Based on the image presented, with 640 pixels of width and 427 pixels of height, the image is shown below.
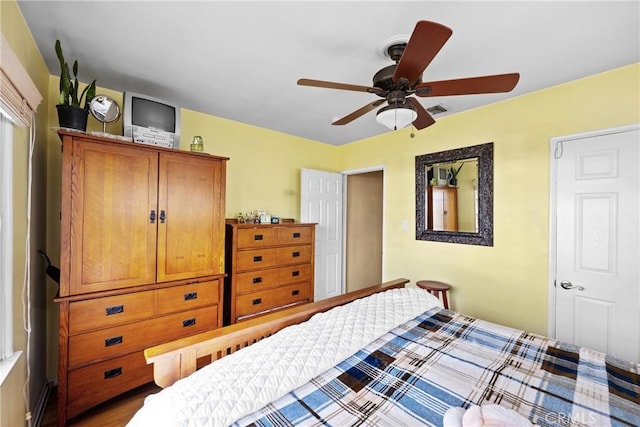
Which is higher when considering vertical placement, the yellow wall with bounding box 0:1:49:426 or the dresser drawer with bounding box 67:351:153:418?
the yellow wall with bounding box 0:1:49:426

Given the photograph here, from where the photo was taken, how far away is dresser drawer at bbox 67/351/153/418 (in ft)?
5.54

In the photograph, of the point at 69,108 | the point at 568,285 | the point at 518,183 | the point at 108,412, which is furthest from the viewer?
the point at 518,183

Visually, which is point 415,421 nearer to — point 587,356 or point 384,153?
point 587,356

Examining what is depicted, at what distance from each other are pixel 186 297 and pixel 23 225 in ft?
3.52

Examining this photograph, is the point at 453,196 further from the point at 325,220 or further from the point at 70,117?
the point at 70,117

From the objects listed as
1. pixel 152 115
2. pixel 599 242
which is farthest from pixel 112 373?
pixel 599 242

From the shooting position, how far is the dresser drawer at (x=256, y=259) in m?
2.56

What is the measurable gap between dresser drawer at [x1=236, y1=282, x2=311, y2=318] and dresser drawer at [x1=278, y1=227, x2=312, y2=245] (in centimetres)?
49

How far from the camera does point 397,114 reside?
1.50 metres

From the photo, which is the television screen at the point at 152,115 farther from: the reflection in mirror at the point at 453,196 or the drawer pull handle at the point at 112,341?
the reflection in mirror at the point at 453,196

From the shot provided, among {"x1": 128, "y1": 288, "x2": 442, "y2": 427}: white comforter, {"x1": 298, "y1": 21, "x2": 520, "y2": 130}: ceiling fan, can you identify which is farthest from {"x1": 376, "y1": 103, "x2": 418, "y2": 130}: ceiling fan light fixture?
{"x1": 128, "y1": 288, "x2": 442, "y2": 427}: white comforter

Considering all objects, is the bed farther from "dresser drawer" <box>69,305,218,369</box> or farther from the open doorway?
the open doorway

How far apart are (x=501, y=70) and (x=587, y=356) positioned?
6.02ft

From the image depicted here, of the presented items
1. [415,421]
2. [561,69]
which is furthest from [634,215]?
[415,421]
